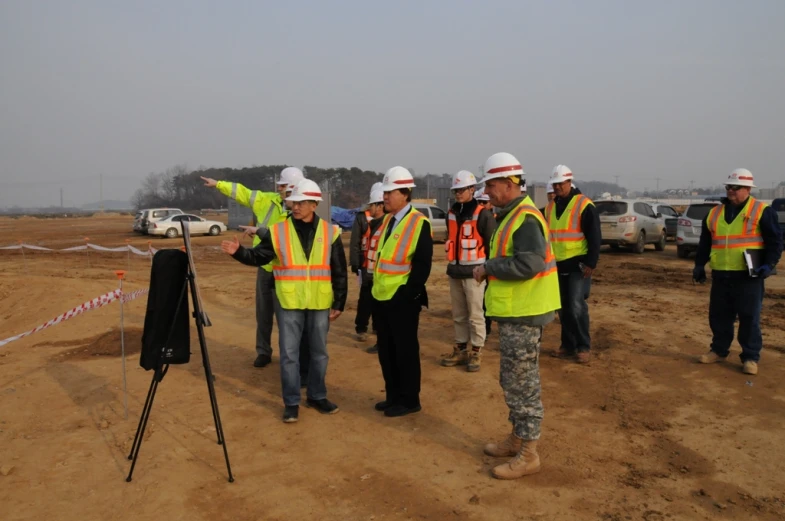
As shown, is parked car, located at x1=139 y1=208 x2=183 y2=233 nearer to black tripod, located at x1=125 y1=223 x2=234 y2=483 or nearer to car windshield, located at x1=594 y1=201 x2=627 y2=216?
car windshield, located at x1=594 y1=201 x2=627 y2=216

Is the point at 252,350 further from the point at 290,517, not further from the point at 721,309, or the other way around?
the point at 721,309

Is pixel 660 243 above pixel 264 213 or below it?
below

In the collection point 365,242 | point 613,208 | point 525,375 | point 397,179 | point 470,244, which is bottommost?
point 525,375

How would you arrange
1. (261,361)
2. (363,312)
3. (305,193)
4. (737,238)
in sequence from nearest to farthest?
(305,193), (737,238), (261,361), (363,312)

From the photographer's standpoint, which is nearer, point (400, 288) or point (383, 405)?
point (400, 288)

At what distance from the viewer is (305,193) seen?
5.13m

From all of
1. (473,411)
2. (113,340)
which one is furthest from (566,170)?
(113,340)

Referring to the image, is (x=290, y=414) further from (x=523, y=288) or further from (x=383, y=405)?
(x=523, y=288)

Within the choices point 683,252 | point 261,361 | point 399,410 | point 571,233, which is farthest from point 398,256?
point 683,252

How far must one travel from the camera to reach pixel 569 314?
22.4ft

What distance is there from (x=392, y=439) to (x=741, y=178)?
4547mm

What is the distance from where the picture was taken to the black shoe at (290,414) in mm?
5176

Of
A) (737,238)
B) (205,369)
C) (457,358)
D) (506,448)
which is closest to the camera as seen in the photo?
(205,369)

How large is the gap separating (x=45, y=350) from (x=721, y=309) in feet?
27.0
